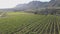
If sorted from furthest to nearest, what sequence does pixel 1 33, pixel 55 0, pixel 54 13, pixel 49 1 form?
1. pixel 55 0
2. pixel 49 1
3. pixel 54 13
4. pixel 1 33

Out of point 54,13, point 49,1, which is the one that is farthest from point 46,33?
point 49,1

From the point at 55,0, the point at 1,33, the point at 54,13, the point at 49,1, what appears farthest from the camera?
the point at 55,0

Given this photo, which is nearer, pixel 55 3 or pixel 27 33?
pixel 27 33

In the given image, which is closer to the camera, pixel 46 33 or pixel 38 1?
pixel 46 33

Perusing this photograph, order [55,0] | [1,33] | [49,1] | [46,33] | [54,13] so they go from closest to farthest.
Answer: [1,33], [46,33], [54,13], [49,1], [55,0]

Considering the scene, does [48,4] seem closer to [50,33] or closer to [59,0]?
[59,0]

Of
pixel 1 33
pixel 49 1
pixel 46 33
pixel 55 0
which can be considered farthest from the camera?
pixel 55 0

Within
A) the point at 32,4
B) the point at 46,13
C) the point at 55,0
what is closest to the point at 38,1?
the point at 32,4

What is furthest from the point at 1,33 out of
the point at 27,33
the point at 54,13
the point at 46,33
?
the point at 54,13

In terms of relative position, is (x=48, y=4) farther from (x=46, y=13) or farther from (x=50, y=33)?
(x=50, y=33)
